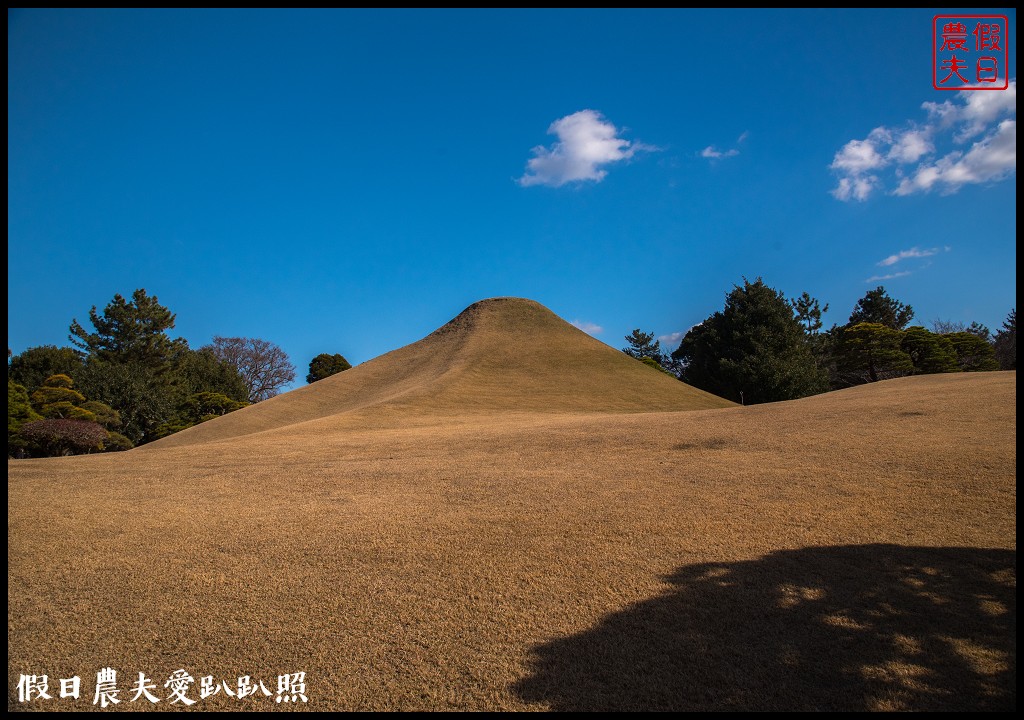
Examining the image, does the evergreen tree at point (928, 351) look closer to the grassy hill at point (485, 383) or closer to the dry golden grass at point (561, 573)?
the grassy hill at point (485, 383)

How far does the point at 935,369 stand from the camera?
4753 cm

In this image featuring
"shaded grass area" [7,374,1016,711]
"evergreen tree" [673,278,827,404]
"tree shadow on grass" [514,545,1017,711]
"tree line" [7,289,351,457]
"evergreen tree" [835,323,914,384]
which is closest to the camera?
"tree shadow on grass" [514,545,1017,711]

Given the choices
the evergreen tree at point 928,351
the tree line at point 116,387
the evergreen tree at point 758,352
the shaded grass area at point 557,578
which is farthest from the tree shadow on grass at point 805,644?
the evergreen tree at point 928,351

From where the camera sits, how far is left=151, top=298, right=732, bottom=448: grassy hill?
104ft

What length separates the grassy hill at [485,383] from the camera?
1248 inches

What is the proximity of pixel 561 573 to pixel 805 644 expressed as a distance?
2.59 m

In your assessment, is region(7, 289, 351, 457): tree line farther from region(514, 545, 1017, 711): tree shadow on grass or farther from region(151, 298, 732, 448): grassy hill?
region(514, 545, 1017, 711): tree shadow on grass

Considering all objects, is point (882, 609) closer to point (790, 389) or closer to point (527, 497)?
point (527, 497)

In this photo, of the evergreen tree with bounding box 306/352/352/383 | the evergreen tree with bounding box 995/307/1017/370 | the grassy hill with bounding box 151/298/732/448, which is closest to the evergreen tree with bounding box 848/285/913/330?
the evergreen tree with bounding box 995/307/1017/370

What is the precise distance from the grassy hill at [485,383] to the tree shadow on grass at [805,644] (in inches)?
829

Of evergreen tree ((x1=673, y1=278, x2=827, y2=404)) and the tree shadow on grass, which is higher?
evergreen tree ((x1=673, y1=278, x2=827, y2=404))

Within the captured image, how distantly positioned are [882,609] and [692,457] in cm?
706

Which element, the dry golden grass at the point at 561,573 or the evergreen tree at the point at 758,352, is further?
the evergreen tree at the point at 758,352

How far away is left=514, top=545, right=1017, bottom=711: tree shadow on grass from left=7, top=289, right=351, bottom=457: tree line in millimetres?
30400
